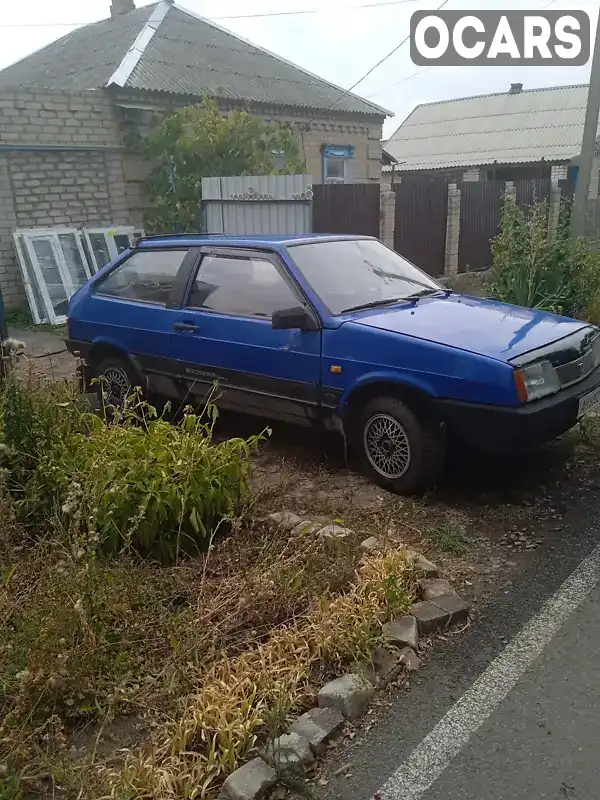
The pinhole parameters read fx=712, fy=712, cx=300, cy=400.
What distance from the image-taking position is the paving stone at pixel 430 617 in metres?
3.19

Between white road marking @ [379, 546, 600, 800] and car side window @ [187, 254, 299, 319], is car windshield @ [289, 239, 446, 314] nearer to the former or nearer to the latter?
car side window @ [187, 254, 299, 319]

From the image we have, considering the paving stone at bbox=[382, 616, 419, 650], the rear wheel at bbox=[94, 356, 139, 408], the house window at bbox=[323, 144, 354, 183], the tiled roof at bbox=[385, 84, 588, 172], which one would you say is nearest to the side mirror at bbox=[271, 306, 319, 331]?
the rear wheel at bbox=[94, 356, 139, 408]

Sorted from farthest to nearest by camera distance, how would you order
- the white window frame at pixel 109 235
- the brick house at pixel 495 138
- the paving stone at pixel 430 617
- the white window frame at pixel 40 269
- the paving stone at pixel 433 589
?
the brick house at pixel 495 138 < the white window frame at pixel 109 235 < the white window frame at pixel 40 269 < the paving stone at pixel 433 589 < the paving stone at pixel 430 617

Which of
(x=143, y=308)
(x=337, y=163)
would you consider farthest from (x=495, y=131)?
(x=143, y=308)

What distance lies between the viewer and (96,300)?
6234 millimetres

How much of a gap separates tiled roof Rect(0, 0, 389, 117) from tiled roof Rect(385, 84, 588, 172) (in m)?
10.4

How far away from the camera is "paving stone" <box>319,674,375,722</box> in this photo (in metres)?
2.70

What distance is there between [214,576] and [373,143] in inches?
711

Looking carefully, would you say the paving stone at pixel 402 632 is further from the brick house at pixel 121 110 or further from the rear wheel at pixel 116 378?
the brick house at pixel 121 110

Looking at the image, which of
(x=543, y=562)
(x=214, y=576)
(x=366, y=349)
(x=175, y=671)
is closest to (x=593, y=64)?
(x=366, y=349)

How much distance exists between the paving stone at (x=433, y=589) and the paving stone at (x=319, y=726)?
0.89 metres

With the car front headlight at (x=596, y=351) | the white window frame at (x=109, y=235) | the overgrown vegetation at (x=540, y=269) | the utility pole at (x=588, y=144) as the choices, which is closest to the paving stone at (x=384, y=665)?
the car front headlight at (x=596, y=351)

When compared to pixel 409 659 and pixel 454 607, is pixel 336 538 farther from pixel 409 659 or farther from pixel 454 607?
Result: pixel 409 659

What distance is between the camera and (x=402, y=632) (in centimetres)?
310
